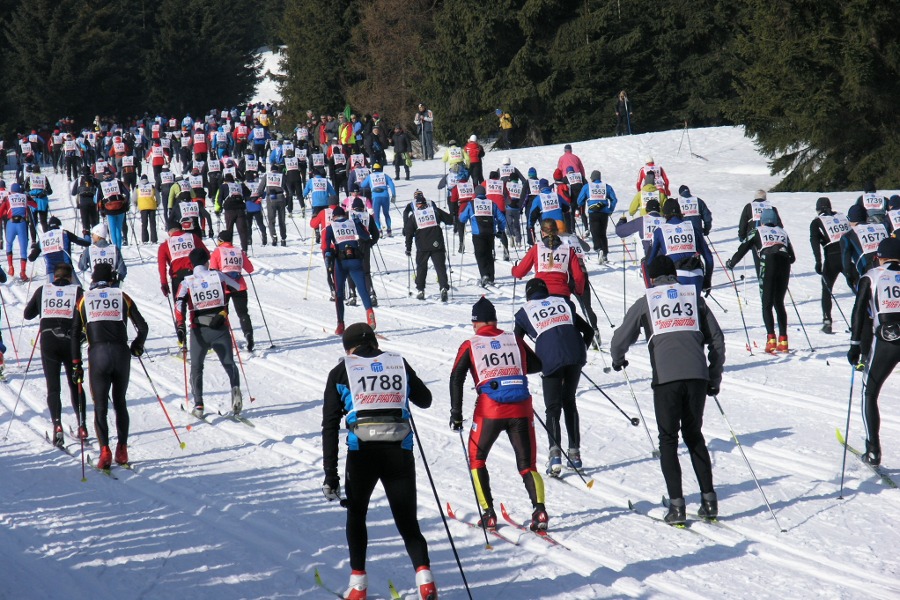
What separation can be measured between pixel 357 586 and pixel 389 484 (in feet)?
2.18

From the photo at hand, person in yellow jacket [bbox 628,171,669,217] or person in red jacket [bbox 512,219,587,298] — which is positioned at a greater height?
person in yellow jacket [bbox 628,171,669,217]

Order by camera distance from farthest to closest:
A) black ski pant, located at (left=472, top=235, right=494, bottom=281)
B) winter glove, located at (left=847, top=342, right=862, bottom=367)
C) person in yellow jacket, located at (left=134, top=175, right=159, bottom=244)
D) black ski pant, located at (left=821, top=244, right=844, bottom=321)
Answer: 1. person in yellow jacket, located at (left=134, top=175, right=159, bottom=244)
2. black ski pant, located at (left=472, top=235, right=494, bottom=281)
3. black ski pant, located at (left=821, top=244, right=844, bottom=321)
4. winter glove, located at (left=847, top=342, right=862, bottom=367)

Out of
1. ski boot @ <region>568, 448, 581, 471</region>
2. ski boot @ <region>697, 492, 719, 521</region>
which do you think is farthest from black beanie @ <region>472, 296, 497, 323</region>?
ski boot @ <region>697, 492, 719, 521</region>

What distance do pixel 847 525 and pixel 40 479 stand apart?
683cm

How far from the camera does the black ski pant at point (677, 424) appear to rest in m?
7.36

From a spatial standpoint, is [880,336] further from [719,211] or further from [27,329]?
[719,211]

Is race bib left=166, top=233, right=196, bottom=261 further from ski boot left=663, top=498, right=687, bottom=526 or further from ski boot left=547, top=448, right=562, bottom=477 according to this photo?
ski boot left=663, top=498, right=687, bottom=526

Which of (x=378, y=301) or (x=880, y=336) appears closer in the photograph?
(x=880, y=336)

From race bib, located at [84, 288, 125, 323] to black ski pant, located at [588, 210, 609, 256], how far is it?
447 inches

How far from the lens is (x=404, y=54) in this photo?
46.2m

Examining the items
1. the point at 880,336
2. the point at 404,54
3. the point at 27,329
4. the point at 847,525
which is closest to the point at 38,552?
the point at 847,525

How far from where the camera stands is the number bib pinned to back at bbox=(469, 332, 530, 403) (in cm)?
747

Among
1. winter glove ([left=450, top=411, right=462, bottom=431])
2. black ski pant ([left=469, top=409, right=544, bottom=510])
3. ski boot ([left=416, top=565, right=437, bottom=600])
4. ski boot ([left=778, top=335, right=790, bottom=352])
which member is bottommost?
ski boot ([left=416, top=565, right=437, bottom=600])

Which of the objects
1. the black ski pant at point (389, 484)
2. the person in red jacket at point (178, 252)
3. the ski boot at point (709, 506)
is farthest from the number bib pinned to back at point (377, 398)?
the person in red jacket at point (178, 252)
